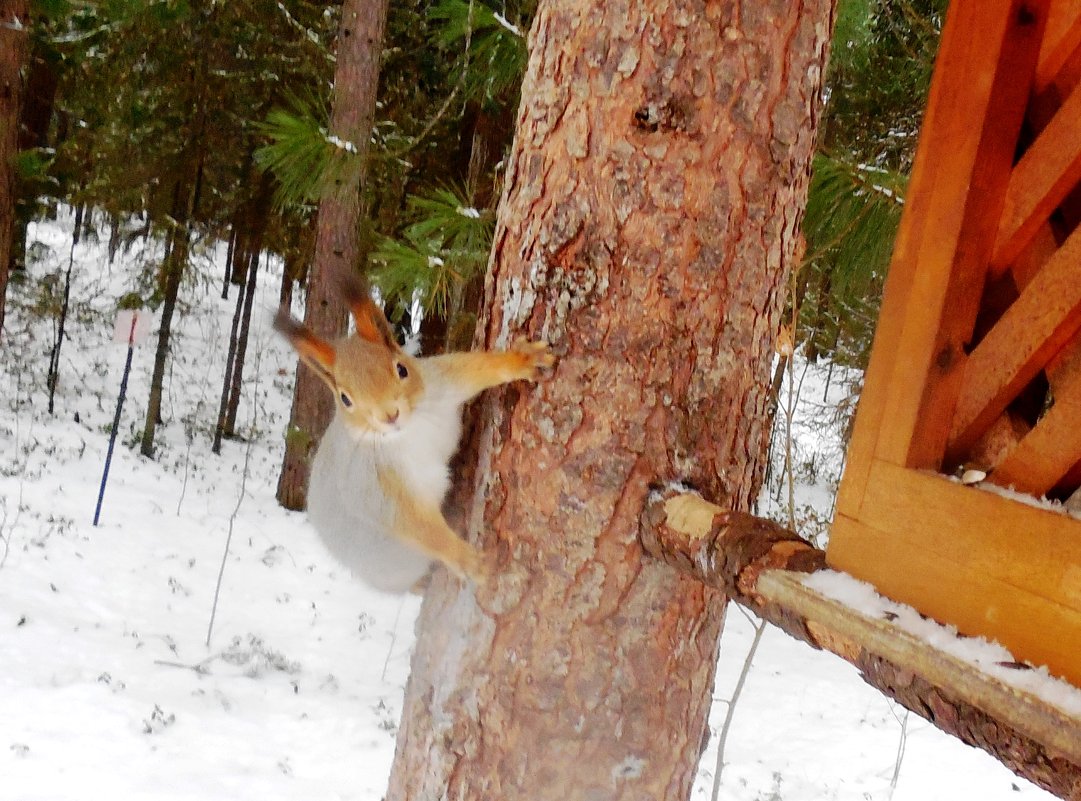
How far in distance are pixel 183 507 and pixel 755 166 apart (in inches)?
261

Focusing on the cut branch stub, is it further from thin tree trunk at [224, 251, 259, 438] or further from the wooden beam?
thin tree trunk at [224, 251, 259, 438]

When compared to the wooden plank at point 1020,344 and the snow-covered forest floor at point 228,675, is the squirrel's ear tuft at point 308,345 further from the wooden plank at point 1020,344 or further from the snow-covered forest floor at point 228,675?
the wooden plank at point 1020,344

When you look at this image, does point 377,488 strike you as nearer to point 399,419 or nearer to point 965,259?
point 399,419

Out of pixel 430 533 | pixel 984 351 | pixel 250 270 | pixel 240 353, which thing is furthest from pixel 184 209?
pixel 984 351

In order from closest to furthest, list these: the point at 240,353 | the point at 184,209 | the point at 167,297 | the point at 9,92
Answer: the point at 9,92
the point at 167,297
the point at 184,209
the point at 240,353

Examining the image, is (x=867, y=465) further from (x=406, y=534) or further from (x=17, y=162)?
(x=17, y=162)

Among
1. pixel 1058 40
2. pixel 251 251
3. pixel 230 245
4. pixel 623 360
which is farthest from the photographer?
pixel 230 245

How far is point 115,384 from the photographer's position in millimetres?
11055

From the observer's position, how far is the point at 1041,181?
990 millimetres

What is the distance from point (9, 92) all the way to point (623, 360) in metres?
5.73

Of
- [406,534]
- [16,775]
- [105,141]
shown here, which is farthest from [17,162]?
[406,534]

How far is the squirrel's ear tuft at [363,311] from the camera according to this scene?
1.53 m

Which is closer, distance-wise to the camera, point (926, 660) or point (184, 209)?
point (926, 660)

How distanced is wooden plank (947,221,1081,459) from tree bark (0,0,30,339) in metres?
6.01
